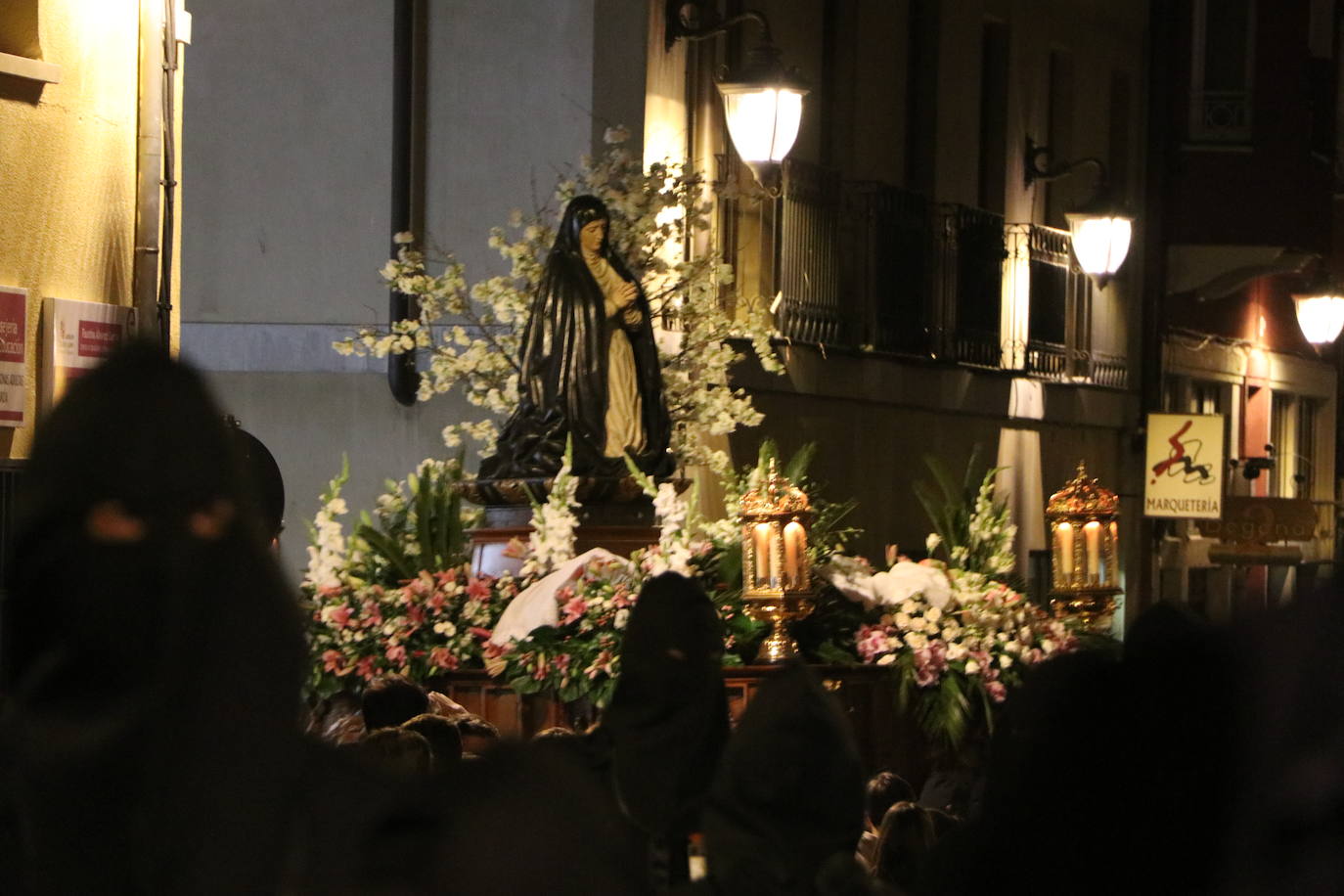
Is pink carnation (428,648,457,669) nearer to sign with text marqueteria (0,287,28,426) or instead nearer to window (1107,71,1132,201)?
sign with text marqueteria (0,287,28,426)

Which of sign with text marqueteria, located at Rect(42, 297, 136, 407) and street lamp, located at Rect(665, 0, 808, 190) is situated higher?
street lamp, located at Rect(665, 0, 808, 190)

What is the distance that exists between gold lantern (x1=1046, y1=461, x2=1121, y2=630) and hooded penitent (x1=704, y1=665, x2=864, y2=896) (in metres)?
8.32

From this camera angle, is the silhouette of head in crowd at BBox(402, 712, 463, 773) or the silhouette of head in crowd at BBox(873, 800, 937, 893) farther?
the silhouette of head in crowd at BBox(402, 712, 463, 773)

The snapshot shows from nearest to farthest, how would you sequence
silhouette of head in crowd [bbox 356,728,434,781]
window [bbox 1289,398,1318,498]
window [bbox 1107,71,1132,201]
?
silhouette of head in crowd [bbox 356,728,434,781] < window [bbox 1107,71,1132,201] < window [bbox 1289,398,1318,498]

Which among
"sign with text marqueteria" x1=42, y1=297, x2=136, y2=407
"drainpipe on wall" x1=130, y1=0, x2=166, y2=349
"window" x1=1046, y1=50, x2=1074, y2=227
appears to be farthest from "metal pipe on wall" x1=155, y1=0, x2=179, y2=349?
"window" x1=1046, y1=50, x2=1074, y2=227

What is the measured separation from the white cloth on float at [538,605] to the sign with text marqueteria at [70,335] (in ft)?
6.30

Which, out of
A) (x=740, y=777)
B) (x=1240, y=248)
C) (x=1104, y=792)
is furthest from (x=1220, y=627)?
(x=1240, y=248)

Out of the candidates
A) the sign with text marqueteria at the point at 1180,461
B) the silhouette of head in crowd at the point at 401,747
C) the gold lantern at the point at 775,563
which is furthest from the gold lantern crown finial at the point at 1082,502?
the sign with text marqueteria at the point at 1180,461

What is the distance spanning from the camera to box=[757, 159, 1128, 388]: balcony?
58.5 ft

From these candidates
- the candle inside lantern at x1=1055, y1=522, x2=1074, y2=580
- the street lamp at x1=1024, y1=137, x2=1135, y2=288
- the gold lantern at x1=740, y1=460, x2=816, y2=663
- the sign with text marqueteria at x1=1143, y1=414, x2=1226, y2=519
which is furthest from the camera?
the sign with text marqueteria at x1=1143, y1=414, x2=1226, y2=519

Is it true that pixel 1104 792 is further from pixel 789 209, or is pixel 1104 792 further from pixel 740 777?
pixel 789 209

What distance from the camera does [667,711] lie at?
4051mm

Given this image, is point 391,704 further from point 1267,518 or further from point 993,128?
point 1267,518

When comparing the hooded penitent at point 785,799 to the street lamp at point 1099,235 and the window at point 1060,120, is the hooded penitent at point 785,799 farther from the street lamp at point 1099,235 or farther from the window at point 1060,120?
the window at point 1060,120
